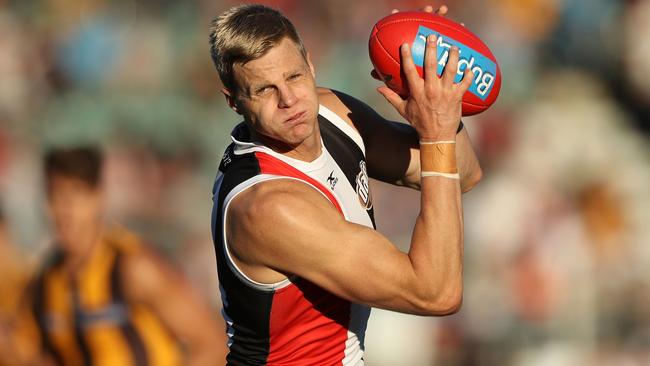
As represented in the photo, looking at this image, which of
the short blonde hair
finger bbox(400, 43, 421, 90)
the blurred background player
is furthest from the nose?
the blurred background player

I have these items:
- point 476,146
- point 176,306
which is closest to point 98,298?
point 176,306

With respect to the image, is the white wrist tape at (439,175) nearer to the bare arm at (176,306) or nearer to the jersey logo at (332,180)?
the jersey logo at (332,180)

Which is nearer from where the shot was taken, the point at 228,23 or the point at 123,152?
the point at 228,23

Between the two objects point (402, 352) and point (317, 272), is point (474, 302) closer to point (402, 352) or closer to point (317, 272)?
point (402, 352)

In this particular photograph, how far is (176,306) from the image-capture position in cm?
644

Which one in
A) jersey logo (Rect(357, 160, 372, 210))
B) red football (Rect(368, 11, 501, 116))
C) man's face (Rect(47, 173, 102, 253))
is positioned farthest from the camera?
man's face (Rect(47, 173, 102, 253))

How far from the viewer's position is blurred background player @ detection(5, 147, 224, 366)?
252 inches

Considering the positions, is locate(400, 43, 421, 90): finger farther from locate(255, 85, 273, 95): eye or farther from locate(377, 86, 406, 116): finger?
locate(255, 85, 273, 95): eye

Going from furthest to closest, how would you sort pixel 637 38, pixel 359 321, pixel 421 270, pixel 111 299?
pixel 637 38, pixel 111 299, pixel 359 321, pixel 421 270

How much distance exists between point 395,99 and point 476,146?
3976 mm

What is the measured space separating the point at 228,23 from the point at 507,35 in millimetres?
4577

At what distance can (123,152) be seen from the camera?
738cm

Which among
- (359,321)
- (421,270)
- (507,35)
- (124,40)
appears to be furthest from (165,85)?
(421,270)

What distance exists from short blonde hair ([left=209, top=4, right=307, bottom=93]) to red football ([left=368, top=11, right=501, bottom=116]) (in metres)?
0.37
